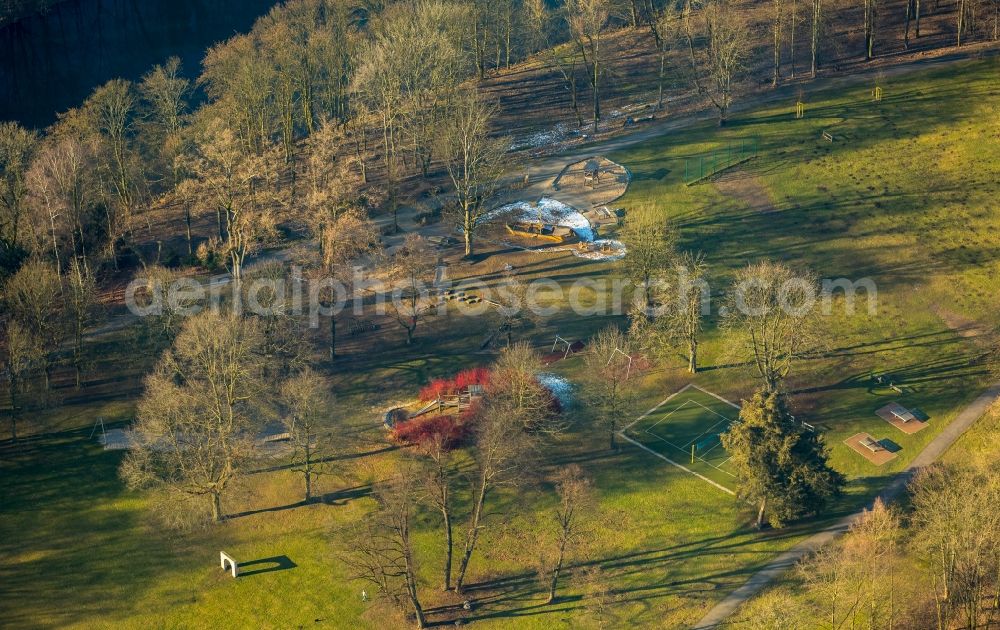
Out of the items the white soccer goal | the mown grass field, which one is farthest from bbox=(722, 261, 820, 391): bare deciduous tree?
the white soccer goal

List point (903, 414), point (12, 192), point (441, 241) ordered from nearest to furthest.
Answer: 1. point (903, 414)
2. point (12, 192)
3. point (441, 241)

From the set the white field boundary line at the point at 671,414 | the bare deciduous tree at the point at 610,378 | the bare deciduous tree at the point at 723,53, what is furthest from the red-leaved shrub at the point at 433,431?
the bare deciduous tree at the point at 723,53

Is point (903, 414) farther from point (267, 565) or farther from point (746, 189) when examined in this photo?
point (267, 565)

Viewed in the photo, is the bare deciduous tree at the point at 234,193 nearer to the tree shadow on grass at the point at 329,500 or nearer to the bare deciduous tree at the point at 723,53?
the tree shadow on grass at the point at 329,500

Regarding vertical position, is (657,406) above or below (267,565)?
above

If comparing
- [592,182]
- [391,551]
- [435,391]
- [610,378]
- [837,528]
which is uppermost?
[592,182]

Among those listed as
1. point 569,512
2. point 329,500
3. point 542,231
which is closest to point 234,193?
point 542,231
